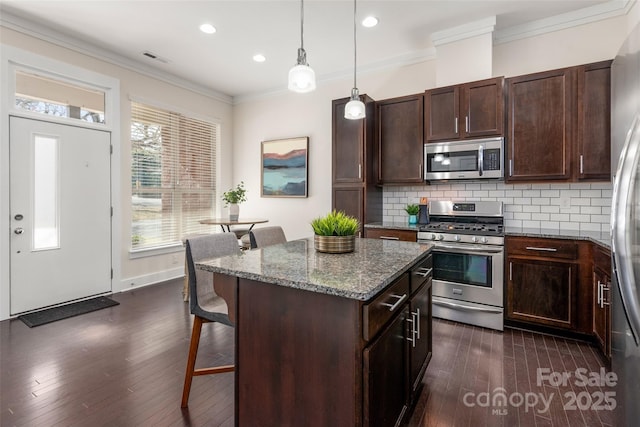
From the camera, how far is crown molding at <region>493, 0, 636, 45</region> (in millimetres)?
3049

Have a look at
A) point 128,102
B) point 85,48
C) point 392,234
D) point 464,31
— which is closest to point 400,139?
point 392,234

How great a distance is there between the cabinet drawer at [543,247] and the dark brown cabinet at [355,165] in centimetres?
159

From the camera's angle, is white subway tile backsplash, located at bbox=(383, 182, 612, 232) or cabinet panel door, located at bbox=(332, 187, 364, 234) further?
cabinet panel door, located at bbox=(332, 187, 364, 234)

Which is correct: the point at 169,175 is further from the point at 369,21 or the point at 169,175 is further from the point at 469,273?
the point at 469,273

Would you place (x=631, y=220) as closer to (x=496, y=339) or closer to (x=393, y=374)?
(x=393, y=374)

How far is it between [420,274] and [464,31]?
9.74 feet

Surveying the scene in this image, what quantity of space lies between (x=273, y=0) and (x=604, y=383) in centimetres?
405

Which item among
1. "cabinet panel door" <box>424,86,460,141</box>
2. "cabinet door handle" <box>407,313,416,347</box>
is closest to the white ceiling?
"cabinet panel door" <box>424,86,460,141</box>

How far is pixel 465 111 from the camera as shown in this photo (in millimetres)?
3355

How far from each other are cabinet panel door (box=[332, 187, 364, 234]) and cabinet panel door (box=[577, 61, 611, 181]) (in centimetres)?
217

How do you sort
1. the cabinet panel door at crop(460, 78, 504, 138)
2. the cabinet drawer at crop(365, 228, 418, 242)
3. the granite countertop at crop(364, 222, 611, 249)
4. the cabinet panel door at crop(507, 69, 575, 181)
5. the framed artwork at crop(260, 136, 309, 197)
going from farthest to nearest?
1. the framed artwork at crop(260, 136, 309, 197)
2. the cabinet drawer at crop(365, 228, 418, 242)
3. the cabinet panel door at crop(460, 78, 504, 138)
4. the cabinet panel door at crop(507, 69, 575, 181)
5. the granite countertop at crop(364, 222, 611, 249)

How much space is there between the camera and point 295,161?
5.07m

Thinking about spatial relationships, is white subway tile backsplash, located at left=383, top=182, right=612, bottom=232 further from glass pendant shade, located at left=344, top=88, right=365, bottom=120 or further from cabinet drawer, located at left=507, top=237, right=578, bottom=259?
glass pendant shade, located at left=344, top=88, right=365, bottom=120

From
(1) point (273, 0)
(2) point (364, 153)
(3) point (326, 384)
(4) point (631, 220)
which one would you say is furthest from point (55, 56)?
(4) point (631, 220)
